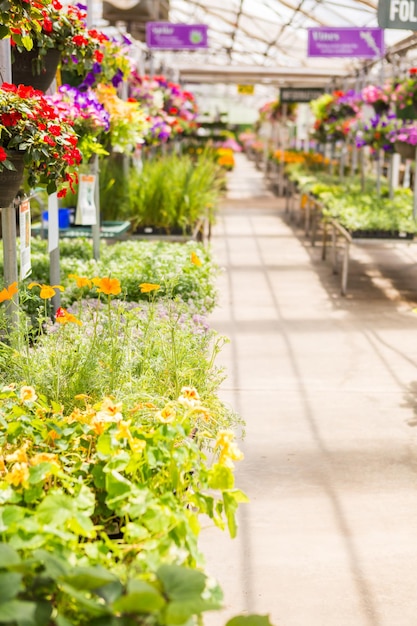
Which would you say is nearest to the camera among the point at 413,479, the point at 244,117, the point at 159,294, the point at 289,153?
the point at 413,479

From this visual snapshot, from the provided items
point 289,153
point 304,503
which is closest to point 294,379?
point 304,503

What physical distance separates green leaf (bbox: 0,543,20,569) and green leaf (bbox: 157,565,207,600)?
0.25m

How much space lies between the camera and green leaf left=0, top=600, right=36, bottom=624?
129 cm

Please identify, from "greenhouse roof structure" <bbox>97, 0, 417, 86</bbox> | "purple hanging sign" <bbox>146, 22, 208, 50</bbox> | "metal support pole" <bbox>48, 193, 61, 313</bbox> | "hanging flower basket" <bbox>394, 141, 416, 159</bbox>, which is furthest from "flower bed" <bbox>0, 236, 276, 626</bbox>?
"purple hanging sign" <bbox>146, 22, 208, 50</bbox>

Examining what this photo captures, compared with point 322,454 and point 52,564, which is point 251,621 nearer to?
point 52,564

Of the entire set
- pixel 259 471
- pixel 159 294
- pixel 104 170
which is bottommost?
pixel 259 471

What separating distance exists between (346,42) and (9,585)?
10.8 metres

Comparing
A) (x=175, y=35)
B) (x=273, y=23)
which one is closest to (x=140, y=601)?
(x=175, y=35)

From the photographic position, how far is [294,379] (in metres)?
5.07

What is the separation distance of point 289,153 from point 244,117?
1802cm

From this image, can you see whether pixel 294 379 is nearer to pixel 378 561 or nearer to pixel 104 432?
pixel 378 561

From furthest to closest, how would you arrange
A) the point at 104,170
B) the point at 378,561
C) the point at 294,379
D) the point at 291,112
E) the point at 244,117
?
the point at 244,117 < the point at 291,112 < the point at 104,170 < the point at 294,379 < the point at 378,561

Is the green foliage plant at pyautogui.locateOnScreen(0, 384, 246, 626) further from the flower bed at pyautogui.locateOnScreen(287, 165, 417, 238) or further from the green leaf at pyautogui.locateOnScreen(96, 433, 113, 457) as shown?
the flower bed at pyautogui.locateOnScreen(287, 165, 417, 238)

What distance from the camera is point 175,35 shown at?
474 inches
